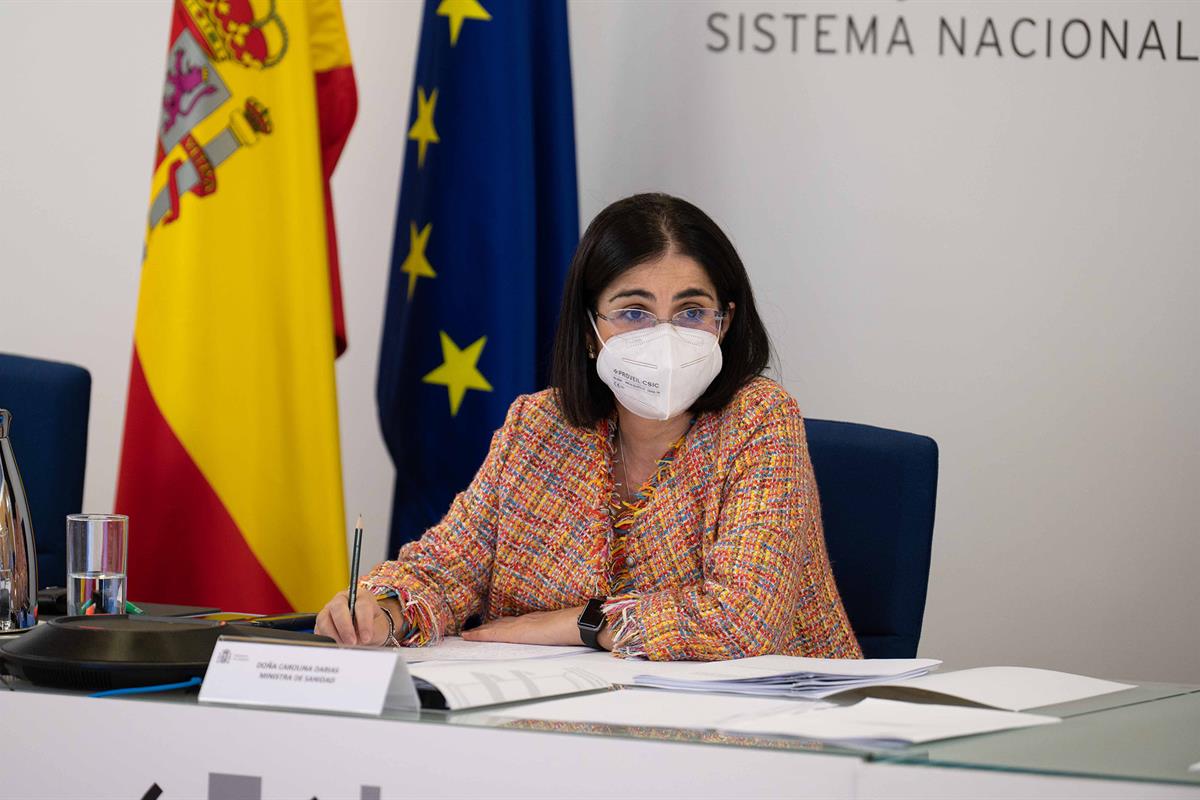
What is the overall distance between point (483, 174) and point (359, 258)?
2.01ft

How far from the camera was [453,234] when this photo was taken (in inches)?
120

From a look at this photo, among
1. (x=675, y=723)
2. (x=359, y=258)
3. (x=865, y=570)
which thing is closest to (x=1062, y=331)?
(x=865, y=570)

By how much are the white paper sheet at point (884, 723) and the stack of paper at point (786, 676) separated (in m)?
0.11

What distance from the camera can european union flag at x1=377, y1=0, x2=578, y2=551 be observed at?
2.98m

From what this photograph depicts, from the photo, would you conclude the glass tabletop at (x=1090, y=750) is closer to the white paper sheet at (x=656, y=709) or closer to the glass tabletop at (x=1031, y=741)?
the glass tabletop at (x=1031, y=741)

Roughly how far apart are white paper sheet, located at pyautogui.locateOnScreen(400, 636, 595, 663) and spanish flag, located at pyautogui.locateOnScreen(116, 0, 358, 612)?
1.03m

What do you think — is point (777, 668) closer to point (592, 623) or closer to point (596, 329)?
point (592, 623)

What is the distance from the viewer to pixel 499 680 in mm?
1251

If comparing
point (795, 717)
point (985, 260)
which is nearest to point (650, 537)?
point (795, 717)

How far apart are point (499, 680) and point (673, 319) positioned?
89 cm

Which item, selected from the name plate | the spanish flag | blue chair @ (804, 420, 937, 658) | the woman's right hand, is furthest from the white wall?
the name plate

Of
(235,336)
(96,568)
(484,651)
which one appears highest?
(235,336)

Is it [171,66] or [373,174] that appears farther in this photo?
[373,174]

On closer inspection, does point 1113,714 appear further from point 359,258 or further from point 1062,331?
point 359,258
